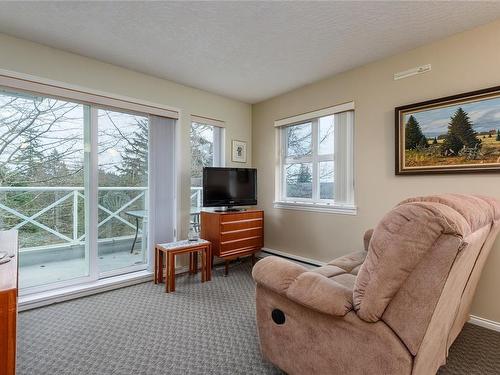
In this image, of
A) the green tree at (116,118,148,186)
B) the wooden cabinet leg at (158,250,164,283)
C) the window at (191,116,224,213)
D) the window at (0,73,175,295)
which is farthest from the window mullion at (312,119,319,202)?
the green tree at (116,118,148,186)

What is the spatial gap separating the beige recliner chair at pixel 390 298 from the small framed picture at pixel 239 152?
2.70 meters

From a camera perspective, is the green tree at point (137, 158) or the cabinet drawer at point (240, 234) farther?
the cabinet drawer at point (240, 234)

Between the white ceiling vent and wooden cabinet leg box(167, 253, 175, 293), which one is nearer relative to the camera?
the white ceiling vent

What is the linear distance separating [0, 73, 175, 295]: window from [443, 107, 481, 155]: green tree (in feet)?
9.55

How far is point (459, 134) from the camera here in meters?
2.23

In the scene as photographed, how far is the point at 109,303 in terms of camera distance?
8.30 feet

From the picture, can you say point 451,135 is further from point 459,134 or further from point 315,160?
point 315,160

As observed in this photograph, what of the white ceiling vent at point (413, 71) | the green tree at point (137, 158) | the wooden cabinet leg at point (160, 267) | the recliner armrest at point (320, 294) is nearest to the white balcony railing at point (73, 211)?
the green tree at point (137, 158)

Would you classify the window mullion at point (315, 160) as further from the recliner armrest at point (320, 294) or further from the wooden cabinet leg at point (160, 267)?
the recliner armrest at point (320, 294)

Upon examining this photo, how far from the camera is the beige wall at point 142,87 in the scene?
2371mm

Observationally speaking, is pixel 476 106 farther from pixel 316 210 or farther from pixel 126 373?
pixel 126 373

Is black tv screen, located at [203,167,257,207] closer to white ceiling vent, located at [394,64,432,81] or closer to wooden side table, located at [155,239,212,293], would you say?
wooden side table, located at [155,239,212,293]

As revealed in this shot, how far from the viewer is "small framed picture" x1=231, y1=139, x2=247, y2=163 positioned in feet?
13.1

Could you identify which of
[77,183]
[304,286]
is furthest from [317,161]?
[77,183]
